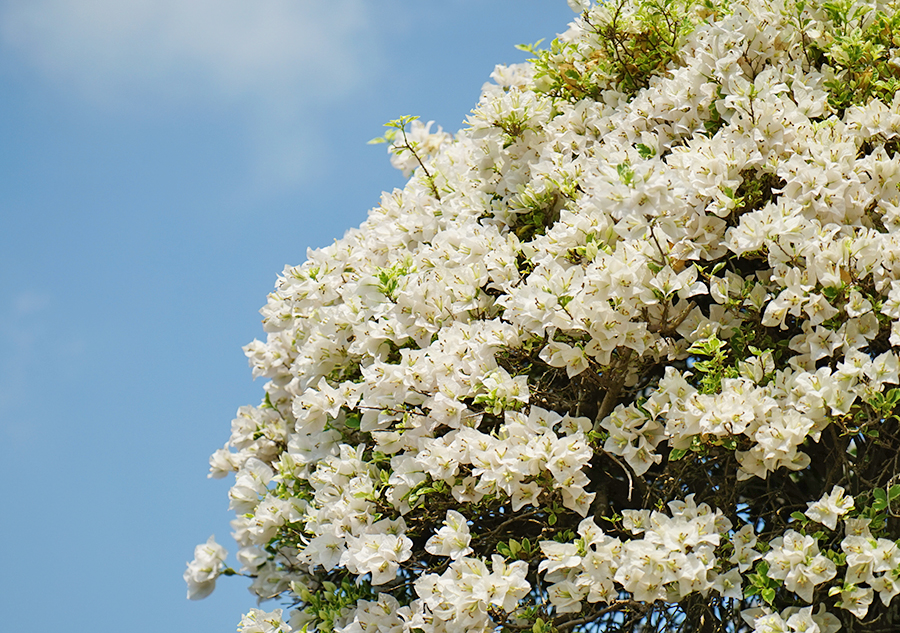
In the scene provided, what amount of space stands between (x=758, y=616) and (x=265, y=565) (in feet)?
7.22

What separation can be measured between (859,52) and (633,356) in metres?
1.47

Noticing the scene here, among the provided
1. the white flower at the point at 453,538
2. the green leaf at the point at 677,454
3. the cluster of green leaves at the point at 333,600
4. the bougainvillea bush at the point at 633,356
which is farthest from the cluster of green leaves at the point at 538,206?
the cluster of green leaves at the point at 333,600

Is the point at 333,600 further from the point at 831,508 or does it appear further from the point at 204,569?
the point at 831,508

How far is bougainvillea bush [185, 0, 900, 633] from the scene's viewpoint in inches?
106

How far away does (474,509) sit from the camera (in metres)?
3.06

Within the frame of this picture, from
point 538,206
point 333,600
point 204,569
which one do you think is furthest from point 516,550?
point 204,569

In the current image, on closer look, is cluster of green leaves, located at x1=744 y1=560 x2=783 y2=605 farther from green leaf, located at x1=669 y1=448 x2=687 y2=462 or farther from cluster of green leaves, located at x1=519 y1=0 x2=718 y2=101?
cluster of green leaves, located at x1=519 y1=0 x2=718 y2=101

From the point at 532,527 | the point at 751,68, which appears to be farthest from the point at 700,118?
the point at 532,527

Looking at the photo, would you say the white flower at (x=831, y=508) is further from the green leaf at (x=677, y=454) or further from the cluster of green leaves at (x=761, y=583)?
the green leaf at (x=677, y=454)

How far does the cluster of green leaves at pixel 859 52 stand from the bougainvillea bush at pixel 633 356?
0.04 feet

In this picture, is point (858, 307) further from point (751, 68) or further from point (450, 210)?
point (450, 210)

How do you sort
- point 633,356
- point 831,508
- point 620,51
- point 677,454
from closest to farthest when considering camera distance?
point 831,508 < point 677,454 < point 633,356 < point 620,51

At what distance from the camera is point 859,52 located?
333 centimetres

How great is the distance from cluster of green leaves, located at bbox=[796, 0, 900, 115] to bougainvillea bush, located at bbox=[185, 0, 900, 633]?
1 cm
